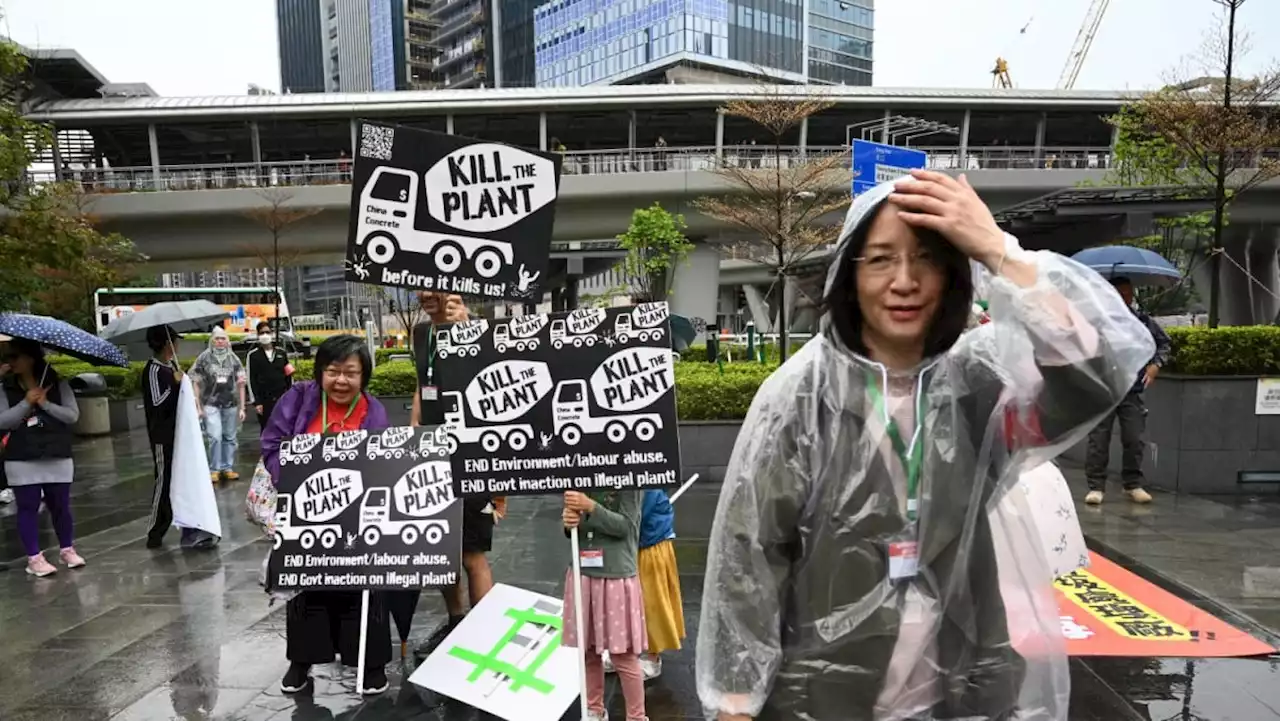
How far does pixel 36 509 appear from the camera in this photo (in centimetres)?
562

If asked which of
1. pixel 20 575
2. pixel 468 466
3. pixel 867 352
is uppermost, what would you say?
pixel 867 352

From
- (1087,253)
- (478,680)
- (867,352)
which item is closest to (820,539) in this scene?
(867,352)

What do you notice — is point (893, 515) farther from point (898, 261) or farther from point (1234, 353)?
point (1234, 353)

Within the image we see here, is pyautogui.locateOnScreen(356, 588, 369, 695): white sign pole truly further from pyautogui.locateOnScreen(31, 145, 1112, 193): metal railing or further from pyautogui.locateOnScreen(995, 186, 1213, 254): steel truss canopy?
pyautogui.locateOnScreen(31, 145, 1112, 193): metal railing

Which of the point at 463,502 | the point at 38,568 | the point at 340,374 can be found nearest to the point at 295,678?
the point at 463,502

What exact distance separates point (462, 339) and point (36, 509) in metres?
4.87

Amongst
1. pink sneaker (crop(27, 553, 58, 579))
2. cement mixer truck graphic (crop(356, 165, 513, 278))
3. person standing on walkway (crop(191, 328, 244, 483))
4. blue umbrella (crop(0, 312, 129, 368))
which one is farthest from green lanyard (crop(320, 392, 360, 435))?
person standing on walkway (crop(191, 328, 244, 483))

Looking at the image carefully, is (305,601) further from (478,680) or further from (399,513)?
(478,680)

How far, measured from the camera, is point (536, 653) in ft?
12.0

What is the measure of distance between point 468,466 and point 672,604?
4.59 ft

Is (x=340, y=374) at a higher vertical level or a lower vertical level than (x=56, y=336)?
lower

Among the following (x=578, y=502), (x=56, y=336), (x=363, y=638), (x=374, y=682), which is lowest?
(x=374, y=682)

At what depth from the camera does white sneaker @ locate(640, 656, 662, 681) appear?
3.81 m

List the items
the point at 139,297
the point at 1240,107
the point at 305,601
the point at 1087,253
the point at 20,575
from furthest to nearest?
the point at 139,297
the point at 1240,107
the point at 1087,253
the point at 20,575
the point at 305,601
